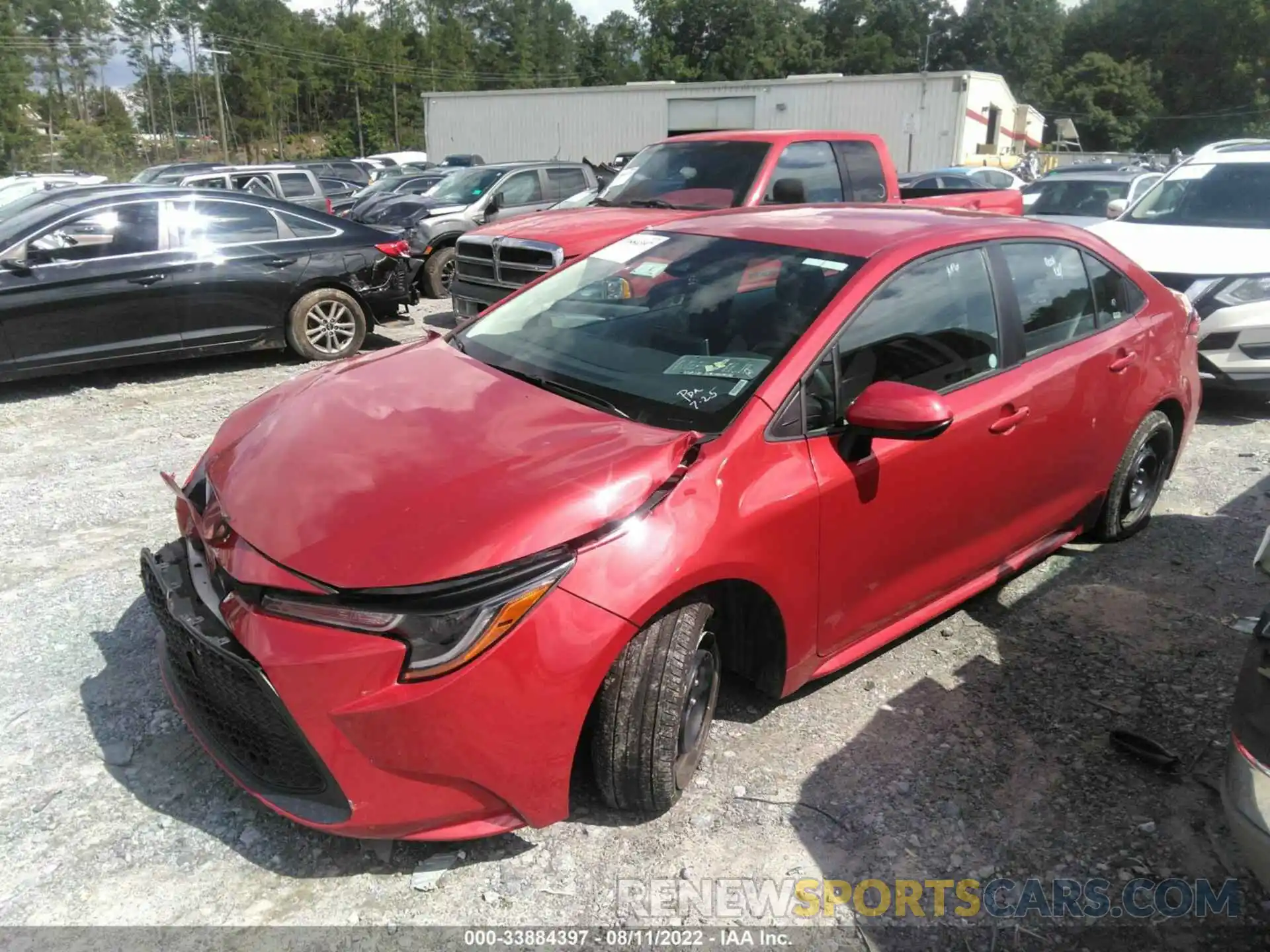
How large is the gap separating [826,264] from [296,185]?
42.2ft

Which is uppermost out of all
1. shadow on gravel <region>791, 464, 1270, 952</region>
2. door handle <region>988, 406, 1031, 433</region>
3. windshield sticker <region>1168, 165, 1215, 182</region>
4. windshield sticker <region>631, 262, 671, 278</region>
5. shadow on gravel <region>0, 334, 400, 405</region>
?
windshield sticker <region>1168, 165, 1215, 182</region>

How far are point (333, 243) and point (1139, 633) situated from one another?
6.97 m

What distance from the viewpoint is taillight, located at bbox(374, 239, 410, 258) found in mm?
8484

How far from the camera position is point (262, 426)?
3084mm

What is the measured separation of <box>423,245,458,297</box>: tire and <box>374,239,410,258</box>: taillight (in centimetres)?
301

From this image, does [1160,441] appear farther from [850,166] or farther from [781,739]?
[850,166]

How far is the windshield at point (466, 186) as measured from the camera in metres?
12.7

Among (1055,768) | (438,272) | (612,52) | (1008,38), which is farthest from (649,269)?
(1008,38)

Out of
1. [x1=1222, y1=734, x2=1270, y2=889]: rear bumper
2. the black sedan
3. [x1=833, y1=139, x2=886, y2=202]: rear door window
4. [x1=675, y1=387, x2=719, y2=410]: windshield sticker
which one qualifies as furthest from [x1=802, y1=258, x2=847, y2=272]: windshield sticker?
the black sedan

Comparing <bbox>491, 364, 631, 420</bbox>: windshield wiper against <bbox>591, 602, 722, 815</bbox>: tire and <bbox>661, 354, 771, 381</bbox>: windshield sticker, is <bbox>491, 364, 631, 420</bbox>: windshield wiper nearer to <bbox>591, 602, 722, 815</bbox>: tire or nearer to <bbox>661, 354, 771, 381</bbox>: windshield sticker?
<bbox>661, 354, 771, 381</bbox>: windshield sticker

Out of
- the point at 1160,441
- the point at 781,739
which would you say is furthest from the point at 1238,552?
the point at 781,739

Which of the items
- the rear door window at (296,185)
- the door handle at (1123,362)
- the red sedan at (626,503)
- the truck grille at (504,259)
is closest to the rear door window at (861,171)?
the truck grille at (504,259)

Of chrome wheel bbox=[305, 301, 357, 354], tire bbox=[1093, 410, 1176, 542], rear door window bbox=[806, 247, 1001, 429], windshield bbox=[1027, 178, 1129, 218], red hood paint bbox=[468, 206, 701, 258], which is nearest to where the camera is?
rear door window bbox=[806, 247, 1001, 429]

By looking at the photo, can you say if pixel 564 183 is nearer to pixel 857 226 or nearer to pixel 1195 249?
pixel 1195 249
